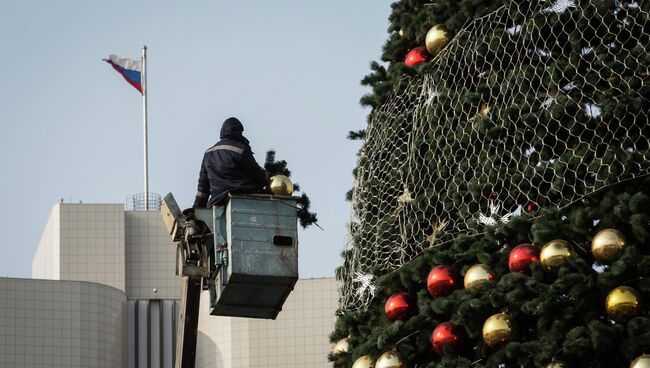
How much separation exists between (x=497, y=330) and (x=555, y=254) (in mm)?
748

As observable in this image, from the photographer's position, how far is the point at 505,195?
502 inches

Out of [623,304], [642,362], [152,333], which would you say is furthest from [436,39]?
[152,333]

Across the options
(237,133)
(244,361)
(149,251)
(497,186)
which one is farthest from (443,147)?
(149,251)

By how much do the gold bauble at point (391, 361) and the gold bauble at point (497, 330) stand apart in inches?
40.2

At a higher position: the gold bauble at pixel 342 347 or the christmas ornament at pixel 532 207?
the christmas ornament at pixel 532 207

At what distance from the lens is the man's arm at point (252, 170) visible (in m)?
13.2

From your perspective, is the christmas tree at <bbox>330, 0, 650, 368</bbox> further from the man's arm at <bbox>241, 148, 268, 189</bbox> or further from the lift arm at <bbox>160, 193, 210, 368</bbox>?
the lift arm at <bbox>160, 193, 210, 368</bbox>

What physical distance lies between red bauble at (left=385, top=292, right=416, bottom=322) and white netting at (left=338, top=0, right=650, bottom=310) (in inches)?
20.2

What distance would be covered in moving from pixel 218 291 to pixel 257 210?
2.47 feet

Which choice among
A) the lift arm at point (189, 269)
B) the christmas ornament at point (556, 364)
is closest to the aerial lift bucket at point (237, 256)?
the lift arm at point (189, 269)

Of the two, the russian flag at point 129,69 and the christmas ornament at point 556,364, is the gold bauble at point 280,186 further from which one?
the russian flag at point 129,69

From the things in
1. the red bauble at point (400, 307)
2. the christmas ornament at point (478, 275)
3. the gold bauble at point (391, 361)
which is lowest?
the gold bauble at point (391, 361)

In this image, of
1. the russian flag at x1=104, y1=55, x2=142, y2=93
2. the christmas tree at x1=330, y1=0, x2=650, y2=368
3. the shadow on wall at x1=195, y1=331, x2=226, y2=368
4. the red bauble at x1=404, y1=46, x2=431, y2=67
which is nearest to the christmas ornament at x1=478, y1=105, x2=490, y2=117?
the christmas tree at x1=330, y1=0, x2=650, y2=368

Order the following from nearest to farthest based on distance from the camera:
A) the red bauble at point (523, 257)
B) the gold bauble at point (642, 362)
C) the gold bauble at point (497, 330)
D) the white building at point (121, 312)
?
1. the gold bauble at point (642, 362)
2. the gold bauble at point (497, 330)
3. the red bauble at point (523, 257)
4. the white building at point (121, 312)
